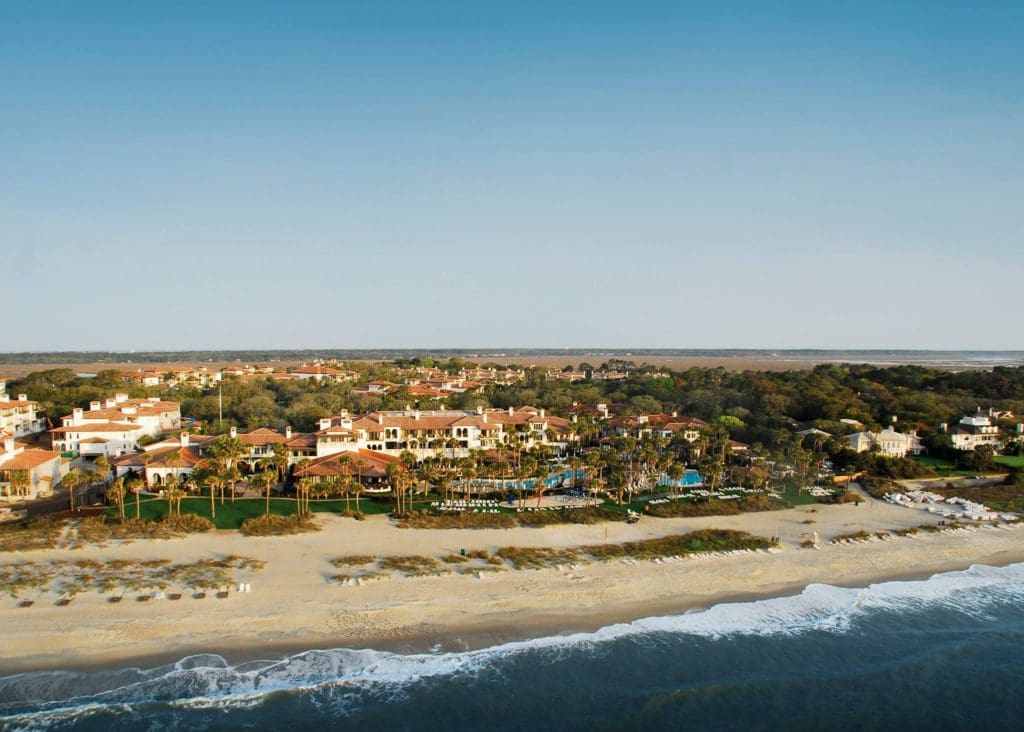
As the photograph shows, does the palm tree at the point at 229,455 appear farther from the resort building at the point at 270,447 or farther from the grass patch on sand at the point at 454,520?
the grass patch on sand at the point at 454,520

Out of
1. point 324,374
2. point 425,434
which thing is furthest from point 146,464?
point 324,374

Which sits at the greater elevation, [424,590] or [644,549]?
[644,549]

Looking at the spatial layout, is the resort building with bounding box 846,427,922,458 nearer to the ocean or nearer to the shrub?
the ocean

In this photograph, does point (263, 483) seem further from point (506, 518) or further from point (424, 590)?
point (424, 590)

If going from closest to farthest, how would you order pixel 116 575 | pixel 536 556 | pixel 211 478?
pixel 116 575
pixel 536 556
pixel 211 478

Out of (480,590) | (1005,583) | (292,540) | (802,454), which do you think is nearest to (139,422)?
(292,540)

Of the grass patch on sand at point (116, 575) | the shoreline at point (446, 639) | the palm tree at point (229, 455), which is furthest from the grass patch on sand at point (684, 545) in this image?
the palm tree at point (229, 455)

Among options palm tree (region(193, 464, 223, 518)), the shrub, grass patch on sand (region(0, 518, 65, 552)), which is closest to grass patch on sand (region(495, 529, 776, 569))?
the shrub

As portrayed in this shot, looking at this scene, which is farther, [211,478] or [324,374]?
[324,374]
